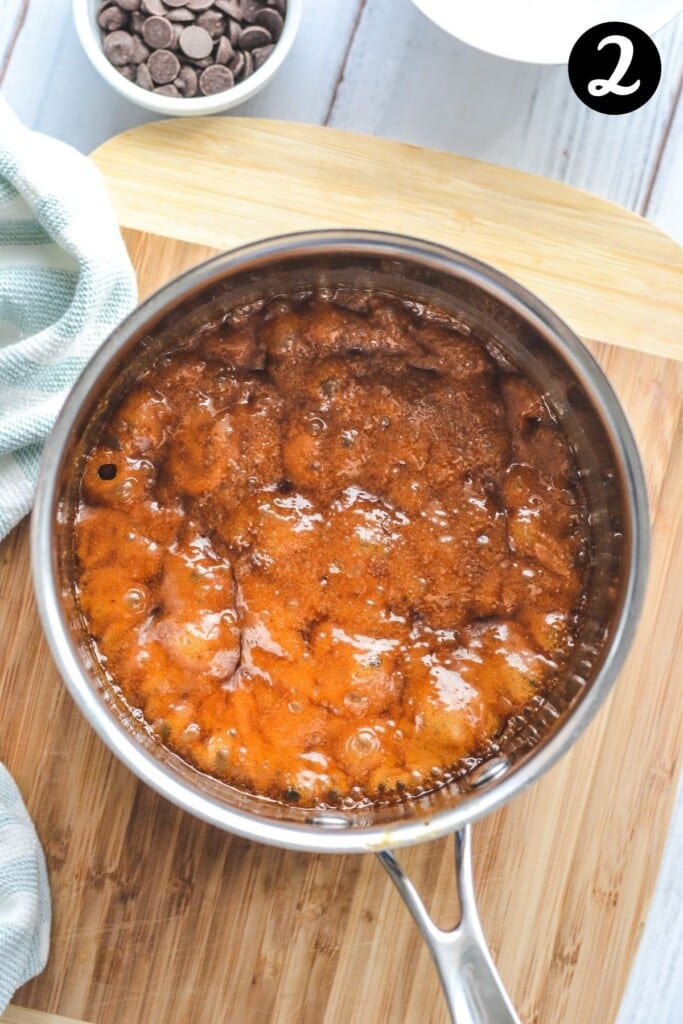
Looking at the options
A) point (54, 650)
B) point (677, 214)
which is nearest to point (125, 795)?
point (54, 650)

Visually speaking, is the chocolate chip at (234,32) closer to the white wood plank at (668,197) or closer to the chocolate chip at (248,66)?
the chocolate chip at (248,66)

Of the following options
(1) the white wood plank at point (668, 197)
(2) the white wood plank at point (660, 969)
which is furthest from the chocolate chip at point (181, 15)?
(2) the white wood plank at point (660, 969)

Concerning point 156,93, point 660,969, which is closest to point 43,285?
point 156,93

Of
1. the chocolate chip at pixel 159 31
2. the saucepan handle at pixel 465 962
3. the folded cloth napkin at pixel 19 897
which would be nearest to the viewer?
the saucepan handle at pixel 465 962

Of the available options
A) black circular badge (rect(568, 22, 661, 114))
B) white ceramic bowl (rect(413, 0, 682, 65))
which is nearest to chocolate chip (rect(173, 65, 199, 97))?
white ceramic bowl (rect(413, 0, 682, 65))

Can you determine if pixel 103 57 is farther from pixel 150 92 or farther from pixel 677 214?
pixel 677 214
